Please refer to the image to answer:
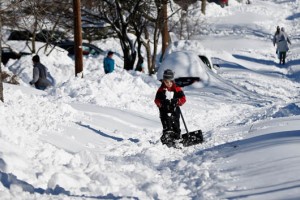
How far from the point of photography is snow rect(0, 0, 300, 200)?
6.76 metres

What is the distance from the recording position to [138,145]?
1037cm

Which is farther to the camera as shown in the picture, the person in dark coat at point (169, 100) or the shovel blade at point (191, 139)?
the person in dark coat at point (169, 100)

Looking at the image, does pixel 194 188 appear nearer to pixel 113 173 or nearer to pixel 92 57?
pixel 113 173

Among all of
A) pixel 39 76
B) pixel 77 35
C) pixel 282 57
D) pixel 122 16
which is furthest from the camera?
pixel 282 57

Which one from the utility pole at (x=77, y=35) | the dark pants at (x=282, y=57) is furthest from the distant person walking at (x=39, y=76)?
the dark pants at (x=282, y=57)

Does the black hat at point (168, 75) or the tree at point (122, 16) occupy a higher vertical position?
the tree at point (122, 16)

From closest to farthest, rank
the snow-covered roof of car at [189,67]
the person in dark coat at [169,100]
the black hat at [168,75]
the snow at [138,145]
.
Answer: the snow at [138,145] < the black hat at [168,75] < the person in dark coat at [169,100] < the snow-covered roof of car at [189,67]

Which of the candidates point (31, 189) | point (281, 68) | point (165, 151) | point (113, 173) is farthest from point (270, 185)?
point (281, 68)

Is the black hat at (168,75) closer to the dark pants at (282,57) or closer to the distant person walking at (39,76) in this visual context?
the distant person walking at (39,76)

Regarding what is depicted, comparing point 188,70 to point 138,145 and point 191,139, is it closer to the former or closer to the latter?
point 191,139

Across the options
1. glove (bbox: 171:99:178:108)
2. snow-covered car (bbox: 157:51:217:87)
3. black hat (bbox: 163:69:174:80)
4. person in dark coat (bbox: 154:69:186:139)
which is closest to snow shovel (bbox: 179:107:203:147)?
person in dark coat (bbox: 154:69:186:139)

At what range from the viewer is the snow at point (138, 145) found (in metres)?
6.76

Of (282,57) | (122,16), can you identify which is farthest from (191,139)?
(282,57)

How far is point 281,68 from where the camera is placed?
29188 mm
